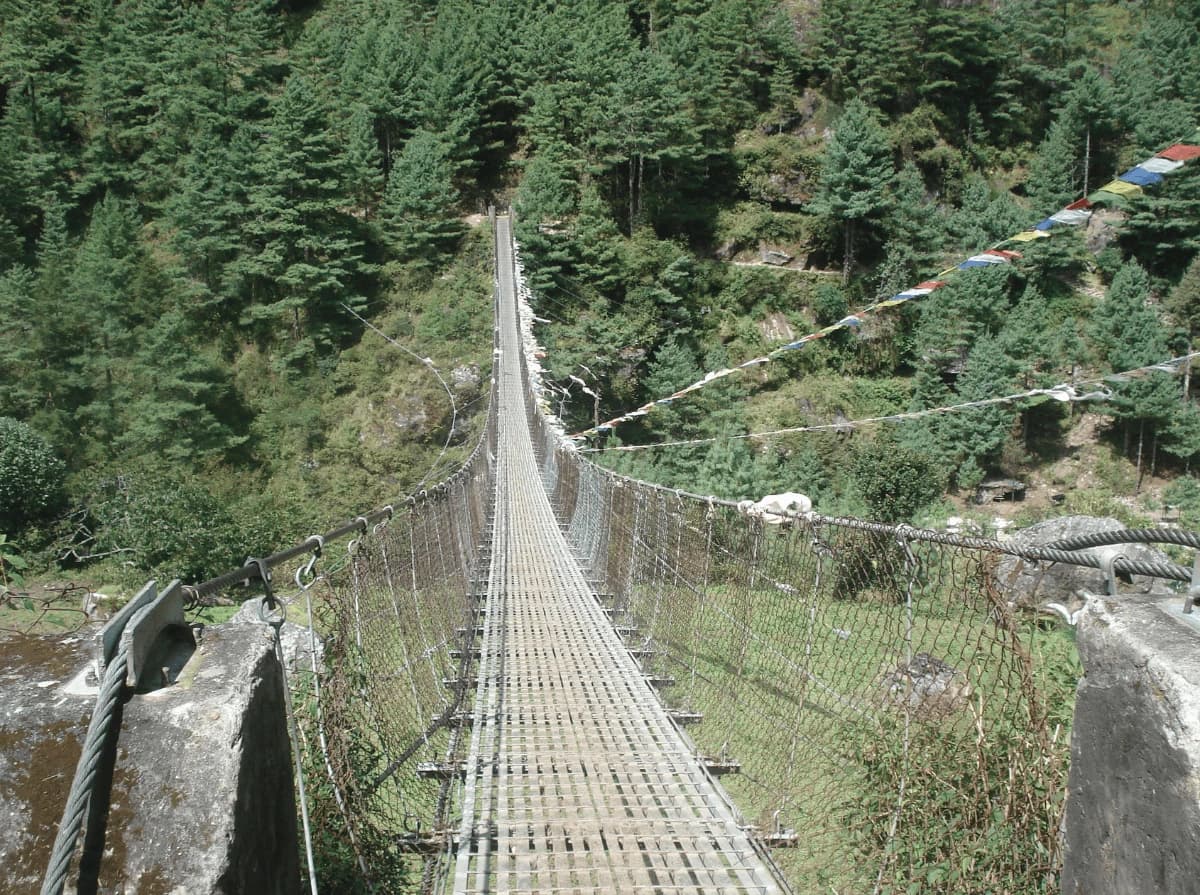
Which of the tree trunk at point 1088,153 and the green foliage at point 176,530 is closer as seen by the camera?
the green foliage at point 176,530

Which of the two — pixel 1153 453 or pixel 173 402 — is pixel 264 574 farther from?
pixel 1153 453

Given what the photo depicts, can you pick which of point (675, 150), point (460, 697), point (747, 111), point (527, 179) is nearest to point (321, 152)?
point (527, 179)

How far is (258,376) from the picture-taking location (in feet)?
76.9

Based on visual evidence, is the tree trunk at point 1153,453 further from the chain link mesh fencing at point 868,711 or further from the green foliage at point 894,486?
the chain link mesh fencing at point 868,711

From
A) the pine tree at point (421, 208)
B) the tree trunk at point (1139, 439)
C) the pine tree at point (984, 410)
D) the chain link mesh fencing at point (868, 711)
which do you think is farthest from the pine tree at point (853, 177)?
the chain link mesh fencing at point (868, 711)

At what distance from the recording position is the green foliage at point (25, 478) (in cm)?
1819

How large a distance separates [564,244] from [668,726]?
69.8 feet

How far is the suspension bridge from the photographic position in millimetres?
1761

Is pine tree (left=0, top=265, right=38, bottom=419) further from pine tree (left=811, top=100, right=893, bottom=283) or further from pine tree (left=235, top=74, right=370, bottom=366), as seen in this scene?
pine tree (left=811, top=100, right=893, bottom=283)

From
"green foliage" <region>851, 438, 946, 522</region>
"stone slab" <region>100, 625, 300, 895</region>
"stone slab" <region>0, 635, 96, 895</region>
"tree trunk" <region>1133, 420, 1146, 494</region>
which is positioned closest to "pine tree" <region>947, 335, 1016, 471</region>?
"tree trunk" <region>1133, 420, 1146, 494</region>

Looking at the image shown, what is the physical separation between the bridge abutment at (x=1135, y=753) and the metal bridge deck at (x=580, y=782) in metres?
0.96

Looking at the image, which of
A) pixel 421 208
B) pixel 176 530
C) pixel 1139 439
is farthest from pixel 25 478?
pixel 1139 439

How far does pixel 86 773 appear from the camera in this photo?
764 millimetres

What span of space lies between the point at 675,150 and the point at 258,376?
1364cm
